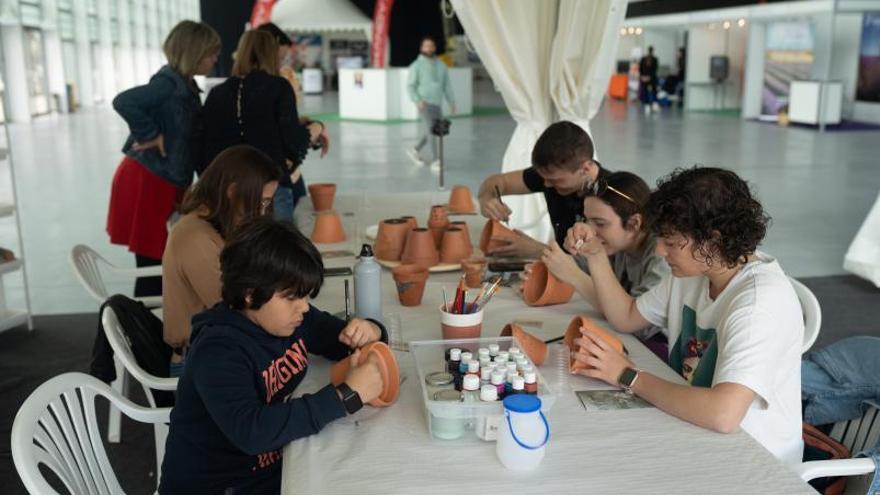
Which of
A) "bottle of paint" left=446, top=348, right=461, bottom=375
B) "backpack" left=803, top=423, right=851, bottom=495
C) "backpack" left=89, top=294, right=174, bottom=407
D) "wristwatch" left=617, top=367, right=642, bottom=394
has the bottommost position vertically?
"backpack" left=803, top=423, right=851, bottom=495

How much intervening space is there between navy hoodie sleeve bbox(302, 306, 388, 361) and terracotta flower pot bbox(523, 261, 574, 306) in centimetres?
54

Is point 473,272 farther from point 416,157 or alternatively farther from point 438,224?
point 416,157

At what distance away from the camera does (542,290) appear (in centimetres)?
213

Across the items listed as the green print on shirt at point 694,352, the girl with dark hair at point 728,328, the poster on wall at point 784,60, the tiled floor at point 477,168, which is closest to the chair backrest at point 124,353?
the girl with dark hair at point 728,328

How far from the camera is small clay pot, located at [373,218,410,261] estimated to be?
8.24 ft

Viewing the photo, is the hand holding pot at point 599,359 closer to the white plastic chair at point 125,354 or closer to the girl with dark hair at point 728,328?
the girl with dark hair at point 728,328

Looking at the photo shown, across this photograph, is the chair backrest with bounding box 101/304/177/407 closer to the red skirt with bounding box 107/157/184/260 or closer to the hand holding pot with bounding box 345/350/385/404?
the hand holding pot with bounding box 345/350/385/404

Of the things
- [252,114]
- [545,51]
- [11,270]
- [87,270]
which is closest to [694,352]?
[87,270]

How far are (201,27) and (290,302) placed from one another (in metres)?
2.50

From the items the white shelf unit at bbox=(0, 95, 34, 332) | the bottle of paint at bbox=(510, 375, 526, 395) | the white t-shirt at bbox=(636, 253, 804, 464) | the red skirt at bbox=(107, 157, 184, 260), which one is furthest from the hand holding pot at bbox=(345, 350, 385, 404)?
the white shelf unit at bbox=(0, 95, 34, 332)

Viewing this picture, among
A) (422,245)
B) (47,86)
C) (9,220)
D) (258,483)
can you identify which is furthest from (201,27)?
(47,86)

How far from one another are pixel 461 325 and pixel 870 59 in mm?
16227

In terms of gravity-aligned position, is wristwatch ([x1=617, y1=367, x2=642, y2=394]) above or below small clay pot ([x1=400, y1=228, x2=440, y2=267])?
below

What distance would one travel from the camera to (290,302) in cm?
145
